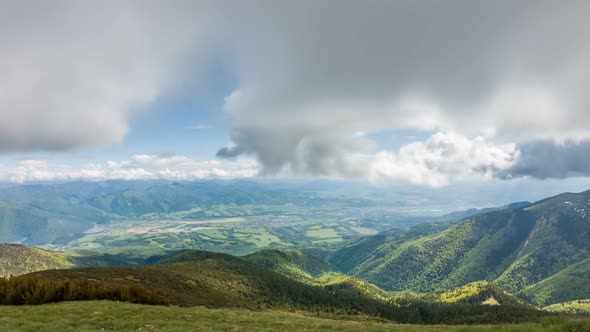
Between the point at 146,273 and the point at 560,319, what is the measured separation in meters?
118

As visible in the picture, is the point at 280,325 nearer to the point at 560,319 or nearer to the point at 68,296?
the point at 560,319

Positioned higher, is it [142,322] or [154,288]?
[142,322]

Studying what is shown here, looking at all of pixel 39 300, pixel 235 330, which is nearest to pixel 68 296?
pixel 39 300

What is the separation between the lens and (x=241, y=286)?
173 metres

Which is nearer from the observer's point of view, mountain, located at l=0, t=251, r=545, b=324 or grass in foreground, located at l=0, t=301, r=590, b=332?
grass in foreground, located at l=0, t=301, r=590, b=332

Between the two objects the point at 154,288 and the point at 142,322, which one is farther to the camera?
the point at 154,288

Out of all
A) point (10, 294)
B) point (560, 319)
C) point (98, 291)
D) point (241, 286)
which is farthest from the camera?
point (241, 286)

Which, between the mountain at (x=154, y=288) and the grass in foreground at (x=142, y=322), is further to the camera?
the mountain at (x=154, y=288)

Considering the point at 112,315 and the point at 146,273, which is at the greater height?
the point at 112,315

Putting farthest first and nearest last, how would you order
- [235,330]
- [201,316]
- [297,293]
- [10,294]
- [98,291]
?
[297,293] < [98,291] < [10,294] < [201,316] < [235,330]

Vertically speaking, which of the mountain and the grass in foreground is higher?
the grass in foreground

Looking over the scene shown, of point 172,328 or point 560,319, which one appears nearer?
point 560,319

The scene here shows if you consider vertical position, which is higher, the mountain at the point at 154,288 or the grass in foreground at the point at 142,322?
the grass in foreground at the point at 142,322

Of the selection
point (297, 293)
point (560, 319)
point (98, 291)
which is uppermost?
point (560, 319)
